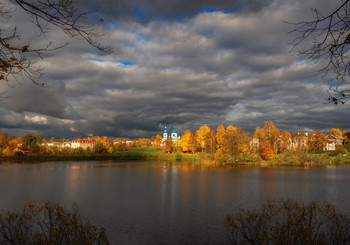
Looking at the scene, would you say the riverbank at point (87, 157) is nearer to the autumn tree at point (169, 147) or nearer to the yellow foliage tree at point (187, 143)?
the autumn tree at point (169, 147)

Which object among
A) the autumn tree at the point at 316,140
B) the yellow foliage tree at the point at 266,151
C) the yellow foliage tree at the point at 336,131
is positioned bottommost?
the yellow foliage tree at the point at 266,151

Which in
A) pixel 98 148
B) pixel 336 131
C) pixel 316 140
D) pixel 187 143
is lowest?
pixel 98 148

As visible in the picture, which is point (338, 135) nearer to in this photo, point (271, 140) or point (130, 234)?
point (271, 140)

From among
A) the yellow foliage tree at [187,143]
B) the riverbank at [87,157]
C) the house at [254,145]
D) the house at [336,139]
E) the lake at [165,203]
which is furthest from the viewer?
the house at [336,139]

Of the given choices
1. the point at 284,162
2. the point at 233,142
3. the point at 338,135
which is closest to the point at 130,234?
the point at 233,142

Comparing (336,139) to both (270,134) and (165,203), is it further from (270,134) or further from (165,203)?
(165,203)

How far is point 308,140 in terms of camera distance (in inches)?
3957

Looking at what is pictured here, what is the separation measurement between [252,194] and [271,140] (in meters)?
64.6

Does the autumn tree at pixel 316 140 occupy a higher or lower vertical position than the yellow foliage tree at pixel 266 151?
higher

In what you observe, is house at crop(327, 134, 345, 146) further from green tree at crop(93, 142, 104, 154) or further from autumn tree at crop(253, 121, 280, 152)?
green tree at crop(93, 142, 104, 154)

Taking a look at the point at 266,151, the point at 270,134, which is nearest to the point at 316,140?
the point at 270,134

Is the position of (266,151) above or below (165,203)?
above

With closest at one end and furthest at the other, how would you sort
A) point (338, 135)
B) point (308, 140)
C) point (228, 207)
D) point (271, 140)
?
point (228, 207), point (271, 140), point (308, 140), point (338, 135)

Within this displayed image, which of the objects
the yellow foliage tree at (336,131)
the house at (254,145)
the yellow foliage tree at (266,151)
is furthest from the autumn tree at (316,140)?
the yellow foliage tree at (336,131)
